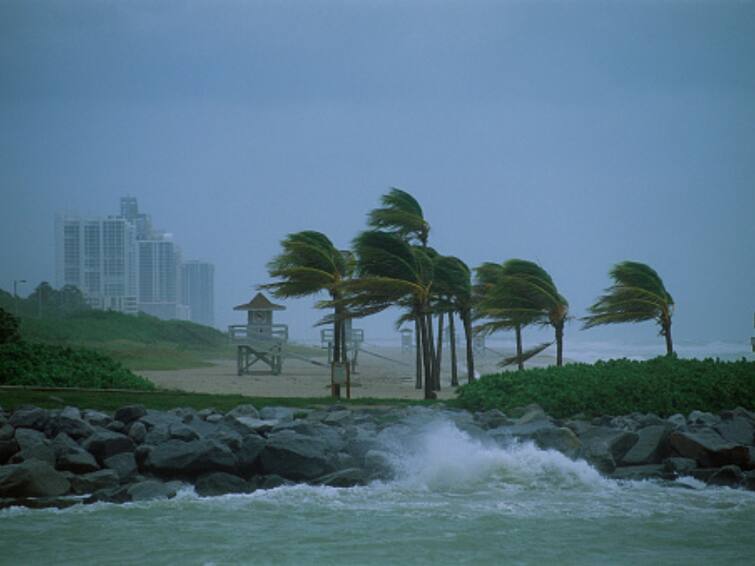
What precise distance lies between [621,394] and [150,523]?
26.7 ft

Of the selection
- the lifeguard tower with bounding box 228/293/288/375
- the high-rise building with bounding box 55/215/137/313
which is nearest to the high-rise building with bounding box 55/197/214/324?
the high-rise building with bounding box 55/215/137/313

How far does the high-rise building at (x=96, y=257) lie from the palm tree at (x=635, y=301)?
81.3m

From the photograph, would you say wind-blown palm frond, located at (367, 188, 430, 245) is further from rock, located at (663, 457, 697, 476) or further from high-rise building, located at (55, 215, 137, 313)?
high-rise building, located at (55, 215, 137, 313)

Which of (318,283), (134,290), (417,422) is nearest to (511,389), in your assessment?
(417,422)

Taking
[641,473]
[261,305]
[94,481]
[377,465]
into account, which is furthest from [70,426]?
[261,305]

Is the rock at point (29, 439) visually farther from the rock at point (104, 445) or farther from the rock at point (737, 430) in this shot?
the rock at point (737, 430)

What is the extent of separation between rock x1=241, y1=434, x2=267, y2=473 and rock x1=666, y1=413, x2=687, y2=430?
17.6 ft

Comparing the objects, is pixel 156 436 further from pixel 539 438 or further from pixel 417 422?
pixel 539 438

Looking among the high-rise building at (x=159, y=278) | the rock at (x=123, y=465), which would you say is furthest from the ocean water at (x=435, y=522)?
the high-rise building at (x=159, y=278)

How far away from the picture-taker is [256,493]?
988cm

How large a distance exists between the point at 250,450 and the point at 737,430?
6253 millimetres

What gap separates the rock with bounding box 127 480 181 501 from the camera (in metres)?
9.52

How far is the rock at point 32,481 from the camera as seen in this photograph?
9.41 metres

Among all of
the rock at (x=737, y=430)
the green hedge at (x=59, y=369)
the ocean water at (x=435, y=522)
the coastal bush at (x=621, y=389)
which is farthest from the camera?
the green hedge at (x=59, y=369)
